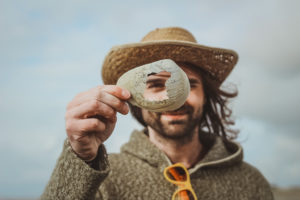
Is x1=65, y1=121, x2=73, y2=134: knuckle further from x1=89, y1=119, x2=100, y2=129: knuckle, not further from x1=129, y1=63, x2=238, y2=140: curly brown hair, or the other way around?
x1=129, y1=63, x2=238, y2=140: curly brown hair

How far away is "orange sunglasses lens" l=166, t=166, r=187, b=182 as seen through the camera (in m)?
2.27

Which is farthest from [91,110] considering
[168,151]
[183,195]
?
[168,151]

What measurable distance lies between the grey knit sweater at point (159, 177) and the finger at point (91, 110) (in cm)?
33

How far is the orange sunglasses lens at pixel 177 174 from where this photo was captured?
2.27 meters

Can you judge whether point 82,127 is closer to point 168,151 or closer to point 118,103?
point 118,103

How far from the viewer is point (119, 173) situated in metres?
2.30

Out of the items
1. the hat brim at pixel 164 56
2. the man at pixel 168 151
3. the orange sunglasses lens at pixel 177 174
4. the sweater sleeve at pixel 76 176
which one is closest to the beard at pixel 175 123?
the man at pixel 168 151

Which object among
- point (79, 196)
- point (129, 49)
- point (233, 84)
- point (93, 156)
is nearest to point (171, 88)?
point (93, 156)

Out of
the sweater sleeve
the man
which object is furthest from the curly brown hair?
the sweater sleeve

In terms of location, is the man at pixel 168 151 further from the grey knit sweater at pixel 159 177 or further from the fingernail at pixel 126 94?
the fingernail at pixel 126 94

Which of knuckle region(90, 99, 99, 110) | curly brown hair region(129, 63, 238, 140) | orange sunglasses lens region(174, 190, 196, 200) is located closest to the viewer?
→ knuckle region(90, 99, 99, 110)

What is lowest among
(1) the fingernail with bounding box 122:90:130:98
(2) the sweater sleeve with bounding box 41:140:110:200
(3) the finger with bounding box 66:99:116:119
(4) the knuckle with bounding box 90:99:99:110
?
(2) the sweater sleeve with bounding box 41:140:110:200

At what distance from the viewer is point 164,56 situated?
2.46 m

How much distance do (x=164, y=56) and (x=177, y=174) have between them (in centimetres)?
107
